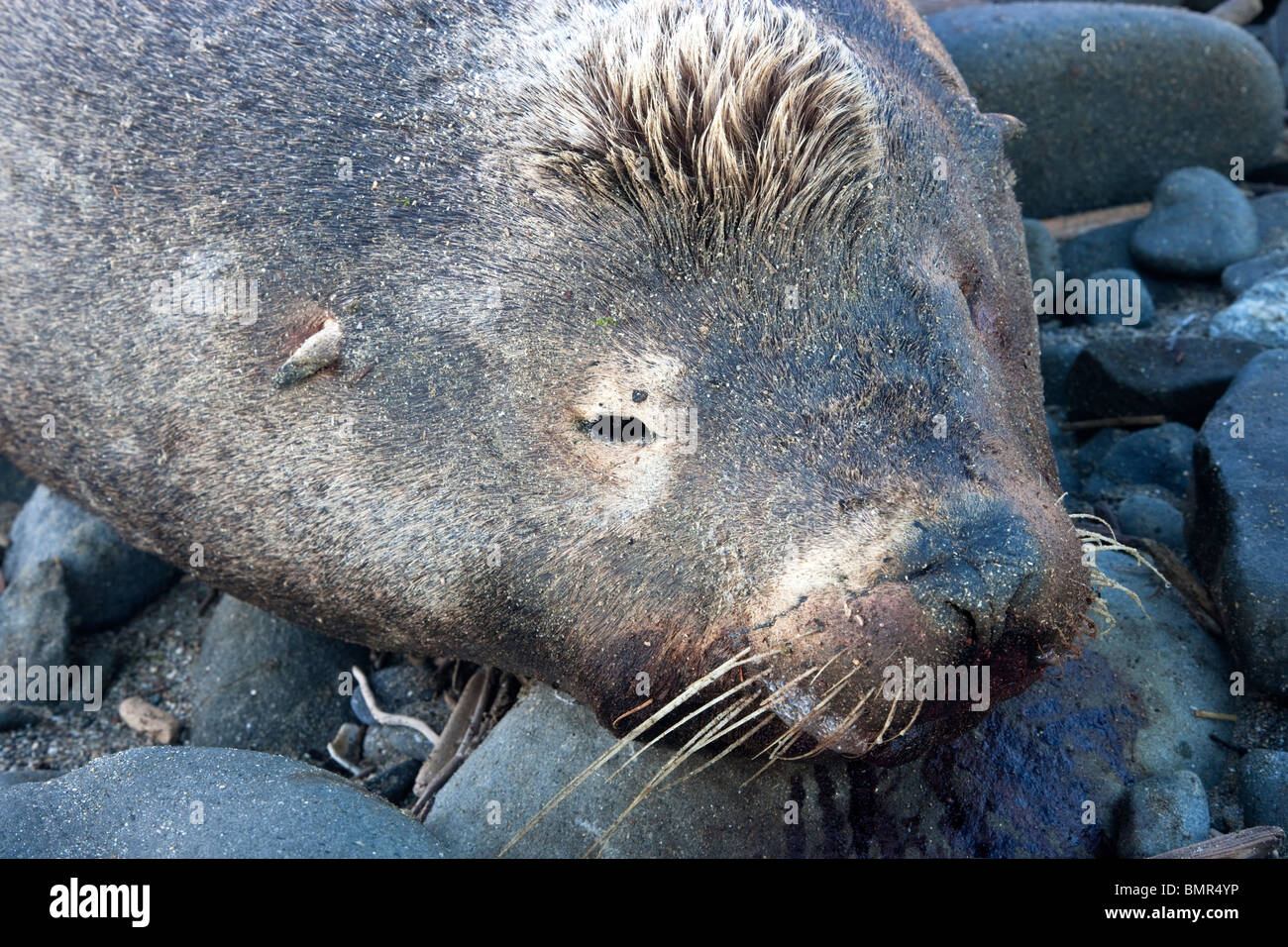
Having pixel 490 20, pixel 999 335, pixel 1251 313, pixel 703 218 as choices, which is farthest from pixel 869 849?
pixel 1251 313

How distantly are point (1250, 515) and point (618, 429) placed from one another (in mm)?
1921

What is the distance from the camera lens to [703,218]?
2701mm

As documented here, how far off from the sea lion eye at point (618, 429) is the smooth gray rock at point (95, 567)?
2480 millimetres

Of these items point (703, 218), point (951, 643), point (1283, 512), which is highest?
point (703, 218)

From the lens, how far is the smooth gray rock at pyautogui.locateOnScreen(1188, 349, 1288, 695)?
128 inches

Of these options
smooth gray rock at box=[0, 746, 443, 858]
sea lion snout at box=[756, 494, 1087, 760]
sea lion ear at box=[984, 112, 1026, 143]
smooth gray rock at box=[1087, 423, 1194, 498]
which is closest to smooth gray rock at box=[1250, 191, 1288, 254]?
smooth gray rock at box=[1087, 423, 1194, 498]

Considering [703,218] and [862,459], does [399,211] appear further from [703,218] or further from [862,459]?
[862,459]

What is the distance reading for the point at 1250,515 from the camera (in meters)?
3.38

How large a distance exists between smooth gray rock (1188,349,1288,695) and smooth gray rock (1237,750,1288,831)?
0.26 meters

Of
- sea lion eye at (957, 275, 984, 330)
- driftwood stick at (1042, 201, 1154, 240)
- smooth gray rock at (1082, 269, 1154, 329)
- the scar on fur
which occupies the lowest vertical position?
the scar on fur
